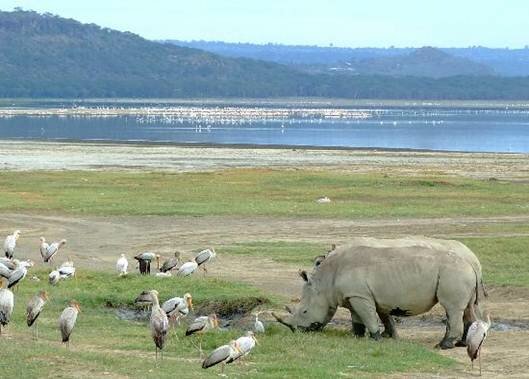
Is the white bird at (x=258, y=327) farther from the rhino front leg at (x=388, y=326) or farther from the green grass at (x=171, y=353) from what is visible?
the rhino front leg at (x=388, y=326)

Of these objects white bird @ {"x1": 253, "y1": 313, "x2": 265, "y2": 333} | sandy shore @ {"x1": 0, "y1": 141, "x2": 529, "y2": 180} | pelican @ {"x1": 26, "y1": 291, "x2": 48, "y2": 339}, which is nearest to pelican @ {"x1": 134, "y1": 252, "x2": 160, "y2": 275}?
white bird @ {"x1": 253, "y1": 313, "x2": 265, "y2": 333}

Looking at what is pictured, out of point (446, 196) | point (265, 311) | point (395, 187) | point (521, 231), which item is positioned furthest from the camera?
point (395, 187)

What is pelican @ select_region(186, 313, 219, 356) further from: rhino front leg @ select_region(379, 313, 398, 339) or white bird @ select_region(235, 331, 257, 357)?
rhino front leg @ select_region(379, 313, 398, 339)

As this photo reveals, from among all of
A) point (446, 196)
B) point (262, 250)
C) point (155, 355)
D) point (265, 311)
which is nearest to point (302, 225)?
point (262, 250)

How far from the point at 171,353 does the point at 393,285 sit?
12.1 feet

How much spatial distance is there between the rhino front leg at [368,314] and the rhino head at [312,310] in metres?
0.56

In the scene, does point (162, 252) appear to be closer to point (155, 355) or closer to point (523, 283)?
point (523, 283)

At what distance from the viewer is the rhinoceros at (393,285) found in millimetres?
19125

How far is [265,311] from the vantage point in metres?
21.9

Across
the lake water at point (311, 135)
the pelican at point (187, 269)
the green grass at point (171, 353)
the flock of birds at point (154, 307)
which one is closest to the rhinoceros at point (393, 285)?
the green grass at point (171, 353)

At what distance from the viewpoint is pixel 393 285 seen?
19328 millimetres

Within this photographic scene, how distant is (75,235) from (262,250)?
632 cm

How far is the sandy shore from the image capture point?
6681cm

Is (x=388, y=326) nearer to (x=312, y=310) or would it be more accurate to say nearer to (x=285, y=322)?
(x=312, y=310)
